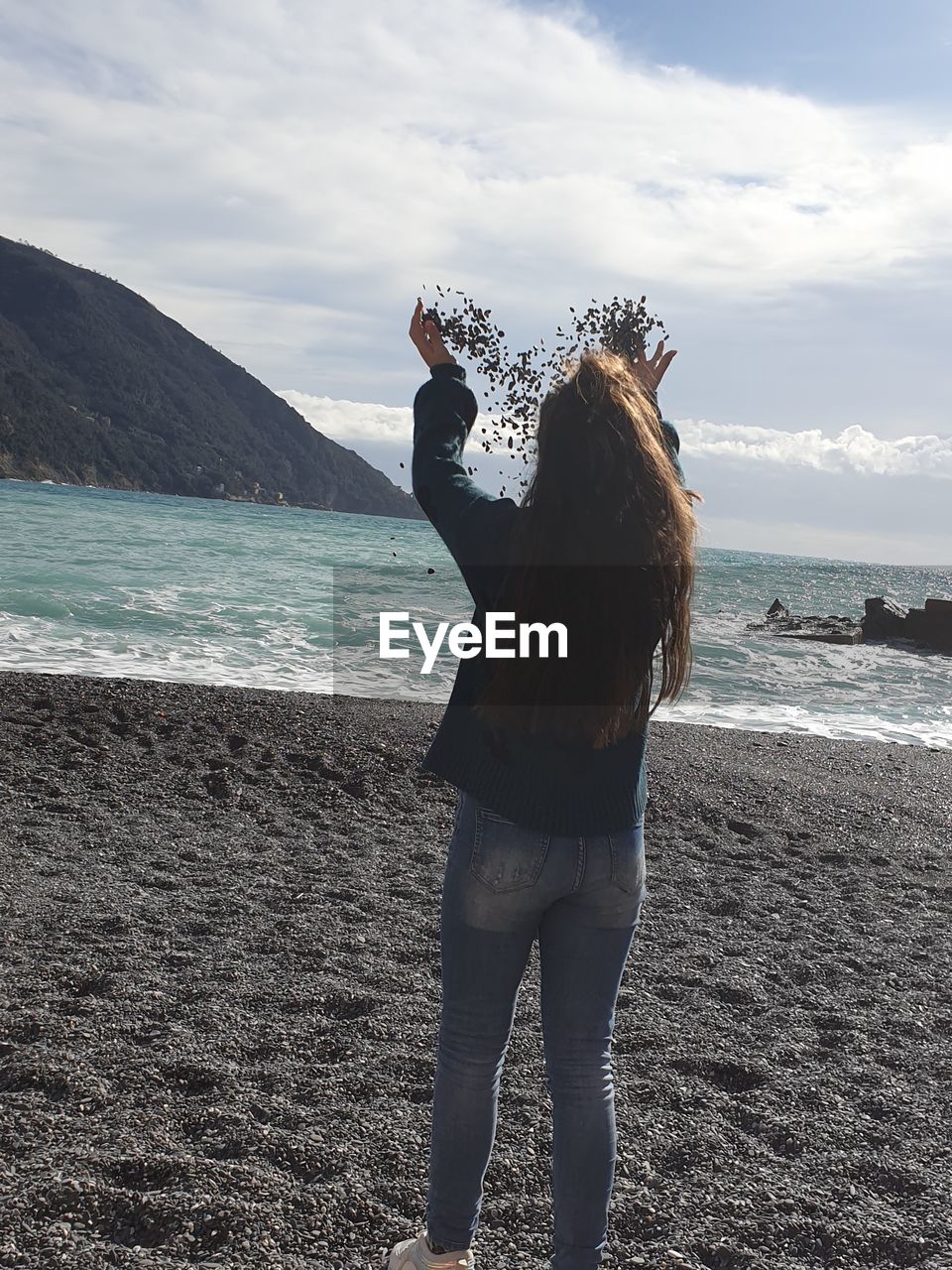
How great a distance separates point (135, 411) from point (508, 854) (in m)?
90.3

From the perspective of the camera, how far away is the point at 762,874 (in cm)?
526

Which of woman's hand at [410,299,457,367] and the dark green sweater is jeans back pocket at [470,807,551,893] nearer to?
the dark green sweater

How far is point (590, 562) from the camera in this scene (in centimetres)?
153

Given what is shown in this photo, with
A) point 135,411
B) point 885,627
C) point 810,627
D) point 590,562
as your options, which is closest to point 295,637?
point 590,562

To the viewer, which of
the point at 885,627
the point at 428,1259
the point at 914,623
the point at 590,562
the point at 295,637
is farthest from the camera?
the point at 885,627

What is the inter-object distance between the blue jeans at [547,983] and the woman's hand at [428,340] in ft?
2.68

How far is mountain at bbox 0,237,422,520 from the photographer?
7112cm

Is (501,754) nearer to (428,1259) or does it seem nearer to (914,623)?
(428,1259)

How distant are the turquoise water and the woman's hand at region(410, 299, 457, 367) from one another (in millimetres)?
8125

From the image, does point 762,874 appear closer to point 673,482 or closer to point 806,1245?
point 806,1245

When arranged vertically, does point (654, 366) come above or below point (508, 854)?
above

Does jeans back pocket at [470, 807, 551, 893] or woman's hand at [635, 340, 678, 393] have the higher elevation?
woman's hand at [635, 340, 678, 393]

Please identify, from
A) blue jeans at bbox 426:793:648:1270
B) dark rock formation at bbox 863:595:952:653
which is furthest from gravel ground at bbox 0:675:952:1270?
dark rock formation at bbox 863:595:952:653

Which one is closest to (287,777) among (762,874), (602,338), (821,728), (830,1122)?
(762,874)
